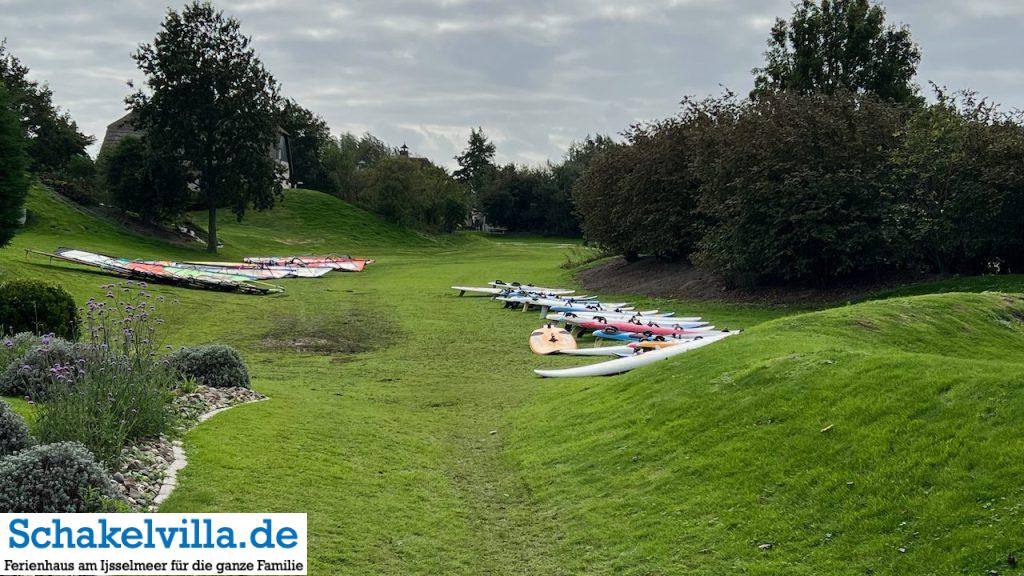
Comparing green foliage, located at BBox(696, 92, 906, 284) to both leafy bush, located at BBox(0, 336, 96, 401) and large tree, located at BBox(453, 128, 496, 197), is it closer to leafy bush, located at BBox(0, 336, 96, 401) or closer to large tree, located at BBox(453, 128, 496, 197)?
leafy bush, located at BBox(0, 336, 96, 401)

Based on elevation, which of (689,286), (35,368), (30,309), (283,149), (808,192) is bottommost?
(35,368)


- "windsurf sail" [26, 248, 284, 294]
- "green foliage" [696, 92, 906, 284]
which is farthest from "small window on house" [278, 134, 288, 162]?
→ "green foliage" [696, 92, 906, 284]

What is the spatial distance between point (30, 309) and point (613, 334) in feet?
42.4

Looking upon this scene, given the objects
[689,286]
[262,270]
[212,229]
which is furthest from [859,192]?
[212,229]

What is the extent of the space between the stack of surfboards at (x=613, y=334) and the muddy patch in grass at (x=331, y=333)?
4412mm

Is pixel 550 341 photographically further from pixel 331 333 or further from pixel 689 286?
pixel 689 286

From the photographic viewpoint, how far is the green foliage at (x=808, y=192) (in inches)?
982

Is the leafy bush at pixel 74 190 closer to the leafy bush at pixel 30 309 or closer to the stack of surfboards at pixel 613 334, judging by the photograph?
the stack of surfboards at pixel 613 334

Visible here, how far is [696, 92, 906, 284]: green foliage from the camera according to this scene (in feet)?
81.8

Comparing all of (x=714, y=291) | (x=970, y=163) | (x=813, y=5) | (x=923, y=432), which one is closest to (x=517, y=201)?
(x=813, y=5)

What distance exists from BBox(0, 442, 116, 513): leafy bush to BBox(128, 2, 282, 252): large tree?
48487 mm

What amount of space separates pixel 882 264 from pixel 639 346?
11.7m

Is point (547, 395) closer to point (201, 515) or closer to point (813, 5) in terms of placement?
point (201, 515)

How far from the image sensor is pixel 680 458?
355 inches
